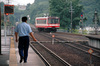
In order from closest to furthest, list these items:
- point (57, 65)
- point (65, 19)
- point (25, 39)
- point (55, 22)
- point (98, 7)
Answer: point (25, 39)
point (57, 65)
point (55, 22)
point (65, 19)
point (98, 7)

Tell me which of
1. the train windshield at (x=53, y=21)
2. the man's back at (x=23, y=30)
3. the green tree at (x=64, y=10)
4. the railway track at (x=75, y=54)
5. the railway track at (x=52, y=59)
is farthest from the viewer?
the green tree at (x=64, y=10)

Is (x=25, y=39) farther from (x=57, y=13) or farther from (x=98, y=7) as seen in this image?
(x=98, y=7)

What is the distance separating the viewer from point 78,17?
6162cm

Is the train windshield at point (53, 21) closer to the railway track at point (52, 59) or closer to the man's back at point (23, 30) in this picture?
the railway track at point (52, 59)

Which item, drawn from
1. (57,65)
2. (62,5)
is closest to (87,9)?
(62,5)

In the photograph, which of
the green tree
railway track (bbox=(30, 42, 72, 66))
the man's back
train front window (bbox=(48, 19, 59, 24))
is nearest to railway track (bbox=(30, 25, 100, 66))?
railway track (bbox=(30, 42, 72, 66))

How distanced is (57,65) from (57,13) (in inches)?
2008

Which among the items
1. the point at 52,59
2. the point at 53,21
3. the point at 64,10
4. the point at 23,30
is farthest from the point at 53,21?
the point at 23,30

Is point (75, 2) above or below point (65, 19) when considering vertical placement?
above

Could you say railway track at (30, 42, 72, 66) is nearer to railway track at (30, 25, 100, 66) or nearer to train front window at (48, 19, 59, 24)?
railway track at (30, 25, 100, 66)

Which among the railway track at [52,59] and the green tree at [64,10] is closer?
the railway track at [52,59]

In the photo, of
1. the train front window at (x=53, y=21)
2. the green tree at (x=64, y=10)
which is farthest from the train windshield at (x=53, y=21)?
the green tree at (x=64, y=10)

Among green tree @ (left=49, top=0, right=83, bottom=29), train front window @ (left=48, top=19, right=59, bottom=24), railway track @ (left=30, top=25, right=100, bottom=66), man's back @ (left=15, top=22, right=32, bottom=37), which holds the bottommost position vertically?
railway track @ (left=30, top=25, right=100, bottom=66)

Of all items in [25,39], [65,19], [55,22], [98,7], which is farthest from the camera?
[98,7]
